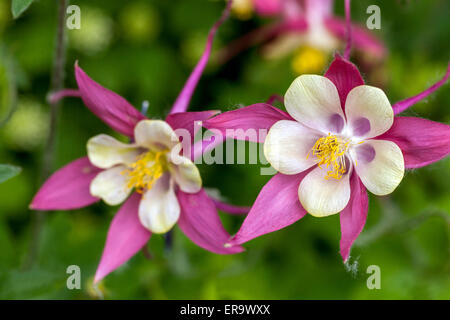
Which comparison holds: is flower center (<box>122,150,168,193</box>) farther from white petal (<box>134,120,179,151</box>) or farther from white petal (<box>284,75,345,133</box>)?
white petal (<box>284,75,345,133</box>)

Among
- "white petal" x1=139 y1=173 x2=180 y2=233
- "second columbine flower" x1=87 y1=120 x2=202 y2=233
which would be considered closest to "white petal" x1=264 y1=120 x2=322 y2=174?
"second columbine flower" x1=87 y1=120 x2=202 y2=233

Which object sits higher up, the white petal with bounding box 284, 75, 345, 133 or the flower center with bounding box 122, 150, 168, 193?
the white petal with bounding box 284, 75, 345, 133

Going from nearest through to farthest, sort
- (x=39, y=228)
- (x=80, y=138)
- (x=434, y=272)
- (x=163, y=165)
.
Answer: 1. (x=163, y=165)
2. (x=39, y=228)
3. (x=434, y=272)
4. (x=80, y=138)

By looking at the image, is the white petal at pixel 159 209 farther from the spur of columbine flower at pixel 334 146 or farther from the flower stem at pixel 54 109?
the flower stem at pixel 54 109

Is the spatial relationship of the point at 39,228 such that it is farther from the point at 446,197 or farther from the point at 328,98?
the point at 446,197

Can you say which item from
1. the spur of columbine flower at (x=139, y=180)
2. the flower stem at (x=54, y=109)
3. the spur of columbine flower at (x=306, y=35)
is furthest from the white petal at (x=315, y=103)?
the spur of columbine flower at (x=306, y=35)
